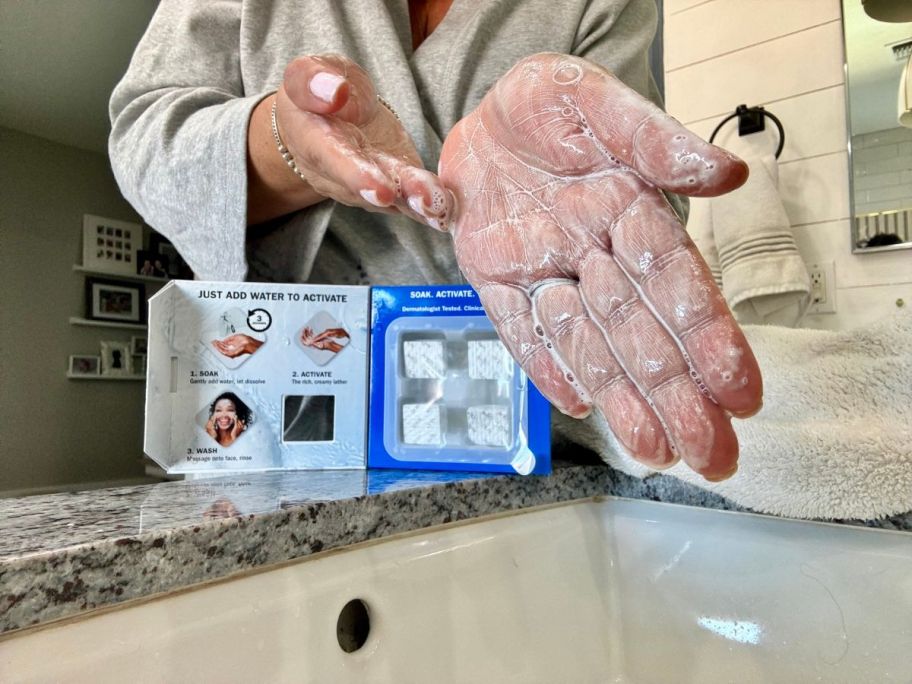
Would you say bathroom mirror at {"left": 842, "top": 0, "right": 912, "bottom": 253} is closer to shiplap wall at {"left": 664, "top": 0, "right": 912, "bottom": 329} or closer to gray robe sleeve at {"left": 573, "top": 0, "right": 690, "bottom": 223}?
shiplap wall at {"left": 664, "top": 0, "right": 912, "bottom": 329}

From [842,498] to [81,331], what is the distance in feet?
10.6

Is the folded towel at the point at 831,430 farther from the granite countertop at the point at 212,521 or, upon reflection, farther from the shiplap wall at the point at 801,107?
the shiplap wall at the point at 801,107

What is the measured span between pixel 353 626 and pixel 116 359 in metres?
3.08

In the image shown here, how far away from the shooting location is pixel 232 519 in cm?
29

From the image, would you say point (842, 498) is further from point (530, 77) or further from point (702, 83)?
point (702, 83)

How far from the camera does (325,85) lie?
0.40 meters

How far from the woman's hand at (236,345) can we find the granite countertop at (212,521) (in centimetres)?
10

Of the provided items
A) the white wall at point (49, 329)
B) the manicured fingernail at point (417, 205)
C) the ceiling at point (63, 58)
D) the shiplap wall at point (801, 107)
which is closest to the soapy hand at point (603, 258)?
the manicured fingernail at point (417, 205)

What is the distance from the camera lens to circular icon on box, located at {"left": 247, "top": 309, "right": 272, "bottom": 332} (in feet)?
1.64

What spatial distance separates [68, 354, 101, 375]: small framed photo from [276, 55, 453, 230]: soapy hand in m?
2.91

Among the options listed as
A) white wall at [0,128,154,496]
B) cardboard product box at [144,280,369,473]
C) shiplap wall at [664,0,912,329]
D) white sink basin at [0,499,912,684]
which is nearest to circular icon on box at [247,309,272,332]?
cardboard product box at [144,280,369,473]

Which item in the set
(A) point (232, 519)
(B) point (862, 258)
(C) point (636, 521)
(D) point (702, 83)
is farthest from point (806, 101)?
(A) point (232, 519)

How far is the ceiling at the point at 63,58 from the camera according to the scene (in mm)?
2158

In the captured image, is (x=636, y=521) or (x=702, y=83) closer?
(x=636, y=521)
